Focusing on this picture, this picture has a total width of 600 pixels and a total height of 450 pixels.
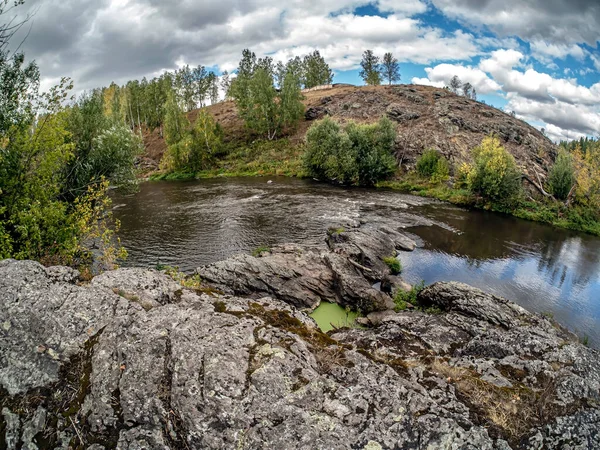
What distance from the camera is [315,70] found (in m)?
121

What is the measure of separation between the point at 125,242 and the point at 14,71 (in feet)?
54.7

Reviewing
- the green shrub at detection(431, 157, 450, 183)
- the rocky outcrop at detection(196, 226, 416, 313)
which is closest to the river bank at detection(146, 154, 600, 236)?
the green shrub at detection(431, 157, 450, 183)

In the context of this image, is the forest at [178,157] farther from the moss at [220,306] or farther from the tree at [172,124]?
the moss at [220,306]

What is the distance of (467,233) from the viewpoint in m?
36.6

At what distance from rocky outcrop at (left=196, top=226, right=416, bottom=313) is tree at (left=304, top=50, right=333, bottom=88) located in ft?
354

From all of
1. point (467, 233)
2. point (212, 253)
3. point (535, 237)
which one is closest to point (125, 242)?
point (212, 253)

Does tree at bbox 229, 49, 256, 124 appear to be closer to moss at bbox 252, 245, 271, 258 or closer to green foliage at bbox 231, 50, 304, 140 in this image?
green foliage at bbox 231, 50, 304, 140

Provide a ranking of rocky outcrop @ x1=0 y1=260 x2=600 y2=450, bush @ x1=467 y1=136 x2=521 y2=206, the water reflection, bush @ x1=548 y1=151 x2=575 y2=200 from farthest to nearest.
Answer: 1. bush @ x1=548 y1=151 x2=575 y2=200
2. bush @ x1=467 y1=136 x2=521 y2=206
3. the water reflection
4. rocky outcrop @ x1=0 y1=260 x2=600 y2=450

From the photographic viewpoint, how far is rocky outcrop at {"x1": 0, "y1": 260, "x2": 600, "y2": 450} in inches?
228

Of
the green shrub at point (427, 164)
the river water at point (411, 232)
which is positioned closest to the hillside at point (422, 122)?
the green shrub at point (427, 164)

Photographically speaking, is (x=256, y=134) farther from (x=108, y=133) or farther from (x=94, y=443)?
(x=94, y=443)

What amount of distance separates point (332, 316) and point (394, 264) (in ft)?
28.3

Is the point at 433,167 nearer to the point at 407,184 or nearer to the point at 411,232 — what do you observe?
the point at 407,184

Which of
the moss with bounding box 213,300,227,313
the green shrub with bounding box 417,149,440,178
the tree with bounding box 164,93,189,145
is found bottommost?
the moss with bounding box 213,300,227,313
